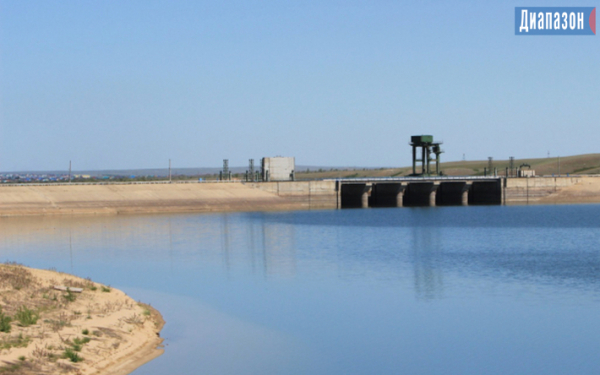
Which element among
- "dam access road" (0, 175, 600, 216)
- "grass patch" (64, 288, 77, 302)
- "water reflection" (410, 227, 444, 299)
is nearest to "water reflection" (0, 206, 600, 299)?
"water reflection" (410, 227, 444, 299)

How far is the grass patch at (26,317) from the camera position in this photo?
858 inches

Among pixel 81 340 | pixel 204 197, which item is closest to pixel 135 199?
pixel 204 197

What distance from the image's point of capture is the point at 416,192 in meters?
97.4

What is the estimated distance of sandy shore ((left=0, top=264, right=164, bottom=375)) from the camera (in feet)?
62.8

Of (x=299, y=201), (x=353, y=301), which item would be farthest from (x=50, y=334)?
(x=299, y=201)

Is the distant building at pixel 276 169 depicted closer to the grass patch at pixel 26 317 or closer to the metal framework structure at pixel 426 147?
the metal framework structure at pixel 426 147

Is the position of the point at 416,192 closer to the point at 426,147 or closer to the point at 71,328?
the point at 426,147

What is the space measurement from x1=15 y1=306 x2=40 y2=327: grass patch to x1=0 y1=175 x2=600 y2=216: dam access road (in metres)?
61.4

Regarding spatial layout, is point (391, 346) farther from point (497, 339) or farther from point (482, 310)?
point (482, 310)

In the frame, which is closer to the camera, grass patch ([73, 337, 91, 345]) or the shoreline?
grass patch ([73, 337, 91, 345])

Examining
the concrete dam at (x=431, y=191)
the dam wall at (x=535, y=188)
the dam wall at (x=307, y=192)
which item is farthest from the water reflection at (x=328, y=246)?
the dam wall at (x=535, y=188)

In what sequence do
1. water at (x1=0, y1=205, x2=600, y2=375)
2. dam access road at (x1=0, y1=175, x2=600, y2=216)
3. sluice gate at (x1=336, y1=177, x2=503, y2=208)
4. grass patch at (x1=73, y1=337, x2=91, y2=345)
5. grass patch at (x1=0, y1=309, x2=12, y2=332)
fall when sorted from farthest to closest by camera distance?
sluice gate at (x1=336, y1=177, x2=503, y2=208) < dam access road at (x1=0, y1=175, x2=600, y2=216) < water at (x1=0, y1=205, x2=600, y2=375) < grass patch at (x1=0, y1=309, x2=12, y2=332) < grass patch at (x1=73, y1=337, x2=91, y2=345)

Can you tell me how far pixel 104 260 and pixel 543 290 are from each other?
25701 millimetres

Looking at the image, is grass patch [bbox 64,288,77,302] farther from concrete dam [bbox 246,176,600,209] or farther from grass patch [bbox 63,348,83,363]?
concrete dam [bbox 246,176,600,209]
